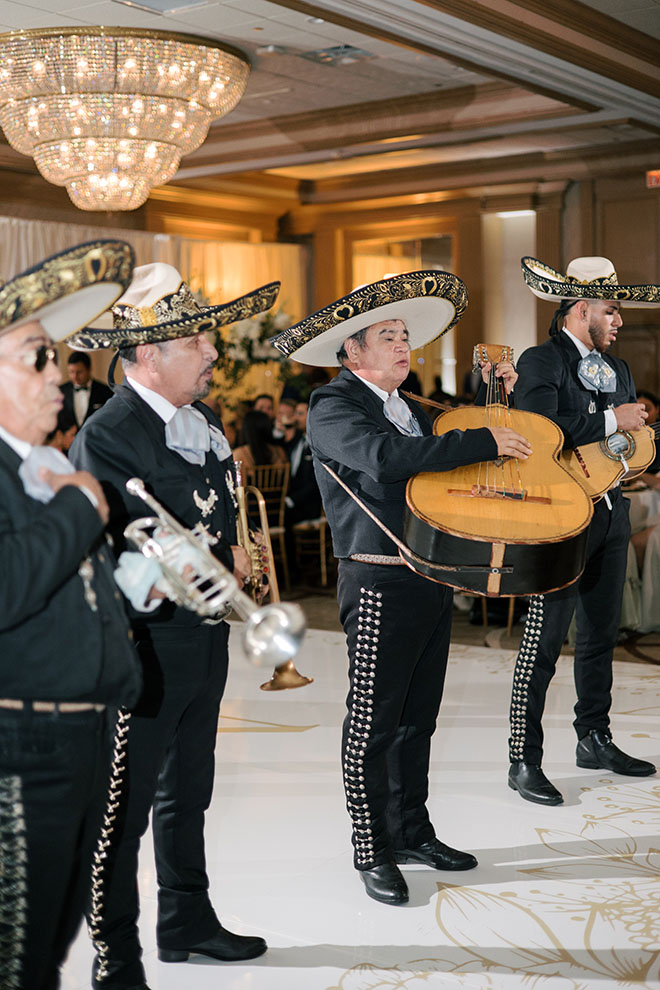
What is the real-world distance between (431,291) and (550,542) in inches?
31.3

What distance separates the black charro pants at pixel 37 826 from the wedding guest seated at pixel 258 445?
6.60m

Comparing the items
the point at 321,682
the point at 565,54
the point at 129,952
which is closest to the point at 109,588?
the point at 129,952

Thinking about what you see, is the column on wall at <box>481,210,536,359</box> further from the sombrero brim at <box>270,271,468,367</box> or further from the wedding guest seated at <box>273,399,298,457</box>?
the sombrero brim at <box>270,271,468,367</box>

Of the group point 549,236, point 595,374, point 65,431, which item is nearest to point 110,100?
point 65,431

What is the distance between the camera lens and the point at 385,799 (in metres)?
3.11

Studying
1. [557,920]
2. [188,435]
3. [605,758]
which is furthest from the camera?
[605,758]

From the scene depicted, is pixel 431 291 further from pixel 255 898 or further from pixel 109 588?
pixel 255 898

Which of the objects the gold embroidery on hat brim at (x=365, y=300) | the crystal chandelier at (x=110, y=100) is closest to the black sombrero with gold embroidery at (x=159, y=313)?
the gold embroidery on hat brim at (x=365, y=300)

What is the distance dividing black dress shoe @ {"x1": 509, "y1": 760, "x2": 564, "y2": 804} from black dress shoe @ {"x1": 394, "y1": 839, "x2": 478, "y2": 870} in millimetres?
571

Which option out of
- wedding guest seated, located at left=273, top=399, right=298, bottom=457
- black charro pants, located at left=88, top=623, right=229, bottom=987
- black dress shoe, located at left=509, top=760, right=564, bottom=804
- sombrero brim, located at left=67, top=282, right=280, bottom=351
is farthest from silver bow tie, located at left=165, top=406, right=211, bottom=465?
wedding guest seated, located at left=273, top=399, right=298, bottom=457

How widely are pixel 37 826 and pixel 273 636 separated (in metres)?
0.54

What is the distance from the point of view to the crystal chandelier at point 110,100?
6500 mm

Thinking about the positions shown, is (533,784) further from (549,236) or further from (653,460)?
(549,236)

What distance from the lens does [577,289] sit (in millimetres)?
3883
